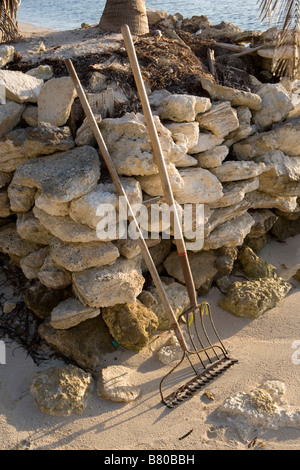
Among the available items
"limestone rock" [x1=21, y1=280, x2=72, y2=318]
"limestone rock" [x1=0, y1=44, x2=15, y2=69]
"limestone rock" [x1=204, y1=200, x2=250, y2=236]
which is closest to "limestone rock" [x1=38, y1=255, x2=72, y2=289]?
"limestone rock" [x1=21, y1=280, x2=72, y2=318]

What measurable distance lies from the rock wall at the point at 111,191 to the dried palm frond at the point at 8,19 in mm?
1421

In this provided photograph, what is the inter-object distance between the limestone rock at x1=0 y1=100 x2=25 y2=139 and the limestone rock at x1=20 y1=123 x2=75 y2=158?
0.39 m

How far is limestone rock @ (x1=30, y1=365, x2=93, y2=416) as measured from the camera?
3.73 metres

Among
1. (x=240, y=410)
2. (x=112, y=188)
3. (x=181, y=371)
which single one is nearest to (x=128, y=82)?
(x=112, y=188)

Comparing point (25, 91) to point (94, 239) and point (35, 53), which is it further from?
point (94, 239)

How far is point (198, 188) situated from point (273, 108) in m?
1.70

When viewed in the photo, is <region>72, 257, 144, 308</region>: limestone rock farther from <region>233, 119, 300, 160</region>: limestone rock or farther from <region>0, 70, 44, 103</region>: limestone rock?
<region>233, 119, 300, 160</region>: limestone rock

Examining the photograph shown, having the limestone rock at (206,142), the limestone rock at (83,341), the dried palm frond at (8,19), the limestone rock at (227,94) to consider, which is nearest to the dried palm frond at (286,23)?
the limestone rock at (227,94)

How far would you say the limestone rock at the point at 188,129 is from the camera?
4559 mm

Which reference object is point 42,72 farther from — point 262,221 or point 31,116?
point 262,221

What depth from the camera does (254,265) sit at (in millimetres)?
5277

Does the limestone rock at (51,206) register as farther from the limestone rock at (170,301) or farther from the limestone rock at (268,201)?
the limestone rock at (268,201)
